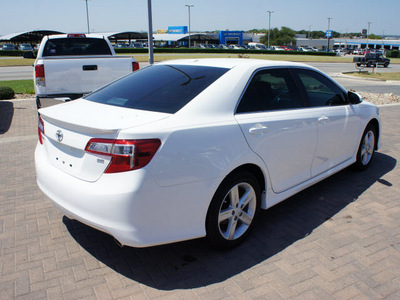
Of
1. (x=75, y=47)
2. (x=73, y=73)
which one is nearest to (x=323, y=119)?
(x=73, y=73)

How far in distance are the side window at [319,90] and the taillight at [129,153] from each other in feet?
7.38

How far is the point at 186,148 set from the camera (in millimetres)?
2791

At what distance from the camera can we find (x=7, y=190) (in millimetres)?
4766

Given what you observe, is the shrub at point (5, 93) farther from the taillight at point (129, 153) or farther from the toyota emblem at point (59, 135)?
the taillight at point (129, 153)

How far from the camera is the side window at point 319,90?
13.9 ft

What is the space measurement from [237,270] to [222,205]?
563 millimetres

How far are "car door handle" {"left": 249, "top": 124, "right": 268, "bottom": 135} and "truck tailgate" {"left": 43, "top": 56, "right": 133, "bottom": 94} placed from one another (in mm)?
5315

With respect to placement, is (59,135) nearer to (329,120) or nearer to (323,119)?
(323,119)

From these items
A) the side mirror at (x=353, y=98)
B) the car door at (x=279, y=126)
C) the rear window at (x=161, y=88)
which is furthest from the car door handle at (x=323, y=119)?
the rear window at (x=161, y=88)

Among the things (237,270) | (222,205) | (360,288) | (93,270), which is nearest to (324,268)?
(360,288)

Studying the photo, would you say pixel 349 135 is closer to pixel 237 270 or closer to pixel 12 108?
pixel 237 270

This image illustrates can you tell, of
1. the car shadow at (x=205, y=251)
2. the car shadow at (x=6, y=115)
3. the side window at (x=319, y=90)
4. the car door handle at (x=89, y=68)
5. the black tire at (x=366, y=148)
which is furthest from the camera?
the car shadow at (x=6, y=115)

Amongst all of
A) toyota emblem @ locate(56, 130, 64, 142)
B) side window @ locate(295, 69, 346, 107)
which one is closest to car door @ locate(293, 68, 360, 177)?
side window @ locate(295, 69, 346, 107)

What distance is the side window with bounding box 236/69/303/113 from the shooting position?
3.48m
